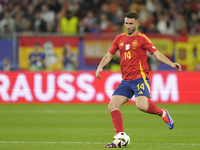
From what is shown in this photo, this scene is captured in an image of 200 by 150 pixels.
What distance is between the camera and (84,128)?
30.9ft

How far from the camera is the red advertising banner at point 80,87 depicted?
581 inches

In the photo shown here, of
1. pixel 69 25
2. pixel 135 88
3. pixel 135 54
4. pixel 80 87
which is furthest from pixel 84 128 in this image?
pixel 69 25

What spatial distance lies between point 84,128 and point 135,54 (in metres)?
2.98

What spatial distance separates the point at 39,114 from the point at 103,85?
3.55 meters

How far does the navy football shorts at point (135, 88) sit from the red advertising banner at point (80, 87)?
7602mm

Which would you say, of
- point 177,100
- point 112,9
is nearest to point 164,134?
point 177,100

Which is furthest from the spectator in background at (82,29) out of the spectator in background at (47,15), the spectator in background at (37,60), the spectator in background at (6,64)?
the spectator in background at (6,64)

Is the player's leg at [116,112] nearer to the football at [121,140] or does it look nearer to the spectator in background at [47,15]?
the football at [121,140]

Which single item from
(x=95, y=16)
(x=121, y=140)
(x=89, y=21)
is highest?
(x=95, y=16)

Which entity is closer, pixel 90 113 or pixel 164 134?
pixel 164 134

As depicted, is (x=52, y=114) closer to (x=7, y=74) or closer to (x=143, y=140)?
(x=7, y=74)

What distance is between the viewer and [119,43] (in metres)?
7.20

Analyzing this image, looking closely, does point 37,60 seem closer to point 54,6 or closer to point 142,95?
point 54,6

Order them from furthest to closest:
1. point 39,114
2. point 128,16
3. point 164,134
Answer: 1. point 39,114
2. point 164,134
3. point 128,16
